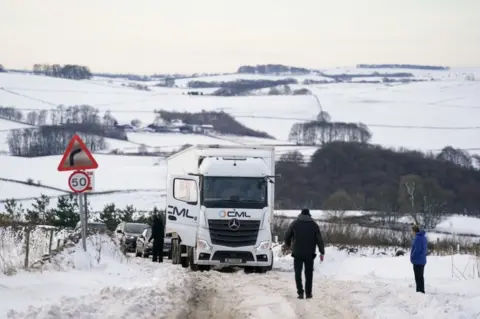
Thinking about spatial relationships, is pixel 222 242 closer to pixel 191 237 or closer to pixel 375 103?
pixel 191 237

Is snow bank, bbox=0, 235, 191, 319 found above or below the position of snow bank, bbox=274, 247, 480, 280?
above

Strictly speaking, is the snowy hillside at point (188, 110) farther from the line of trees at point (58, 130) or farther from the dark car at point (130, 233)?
the dark car at point (130, 233)

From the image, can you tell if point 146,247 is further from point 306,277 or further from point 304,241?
point 306,277

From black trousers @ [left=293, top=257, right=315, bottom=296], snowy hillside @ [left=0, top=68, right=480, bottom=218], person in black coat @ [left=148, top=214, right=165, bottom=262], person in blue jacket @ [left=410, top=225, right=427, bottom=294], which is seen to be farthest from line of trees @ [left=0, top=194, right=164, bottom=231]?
black trousers @ [left=293, top=257, right=315, bottom=296]

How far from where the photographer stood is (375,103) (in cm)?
16175

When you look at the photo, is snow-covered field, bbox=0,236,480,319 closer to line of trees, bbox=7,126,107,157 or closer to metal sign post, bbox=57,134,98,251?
metal sign post, bbox=57,134,98,251

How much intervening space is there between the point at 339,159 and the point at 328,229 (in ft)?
180

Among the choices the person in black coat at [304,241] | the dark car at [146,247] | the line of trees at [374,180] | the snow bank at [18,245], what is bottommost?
the line of trees at [374,180]

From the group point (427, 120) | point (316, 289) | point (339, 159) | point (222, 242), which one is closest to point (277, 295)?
point (316, 289)

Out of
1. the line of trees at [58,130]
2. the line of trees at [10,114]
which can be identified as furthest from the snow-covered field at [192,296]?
the line of trees at [10,114]

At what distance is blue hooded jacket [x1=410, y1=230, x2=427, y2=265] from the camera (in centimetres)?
1780

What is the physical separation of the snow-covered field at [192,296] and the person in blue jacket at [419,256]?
3.24 feet

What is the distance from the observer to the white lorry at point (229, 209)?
22312 millimetres

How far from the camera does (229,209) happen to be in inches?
879
